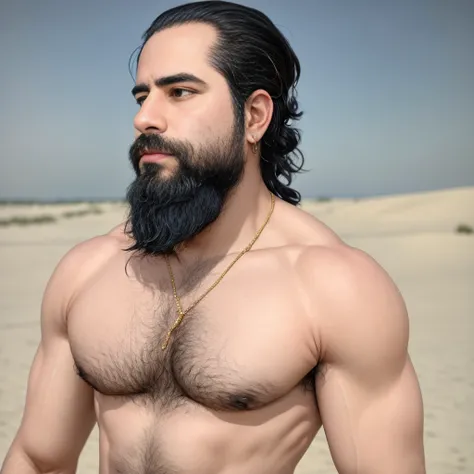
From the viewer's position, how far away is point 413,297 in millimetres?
12312

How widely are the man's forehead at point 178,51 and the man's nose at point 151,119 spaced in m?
0.09

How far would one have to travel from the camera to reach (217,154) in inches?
78.6

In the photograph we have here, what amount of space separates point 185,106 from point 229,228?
393 mm

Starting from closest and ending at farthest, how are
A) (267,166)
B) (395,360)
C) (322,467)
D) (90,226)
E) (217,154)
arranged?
(395,360), (217,154), (267,166), (322,467), (90,226)

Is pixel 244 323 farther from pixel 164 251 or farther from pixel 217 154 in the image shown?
pixel 217 154

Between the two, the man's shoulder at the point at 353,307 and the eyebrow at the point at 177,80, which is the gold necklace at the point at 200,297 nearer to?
the man's shoulder at the point at 353,307

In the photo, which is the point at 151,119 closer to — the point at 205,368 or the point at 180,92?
the point at 180,92

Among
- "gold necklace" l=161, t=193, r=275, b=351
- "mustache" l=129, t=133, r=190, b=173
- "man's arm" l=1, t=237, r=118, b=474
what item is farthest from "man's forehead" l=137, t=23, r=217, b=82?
"man's arm" l=1, t=237, r=118, b=474

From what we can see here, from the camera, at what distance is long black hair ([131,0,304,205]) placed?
80.4 inches

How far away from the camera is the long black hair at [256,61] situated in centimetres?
204

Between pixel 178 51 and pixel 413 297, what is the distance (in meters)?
10.9

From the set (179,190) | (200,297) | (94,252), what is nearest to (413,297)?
(94,252)

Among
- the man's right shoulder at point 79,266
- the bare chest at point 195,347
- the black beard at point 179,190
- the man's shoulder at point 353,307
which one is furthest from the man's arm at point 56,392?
the man's shoulder at point 353,307

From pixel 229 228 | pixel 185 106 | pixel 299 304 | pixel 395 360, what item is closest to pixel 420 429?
pixel 395 360
